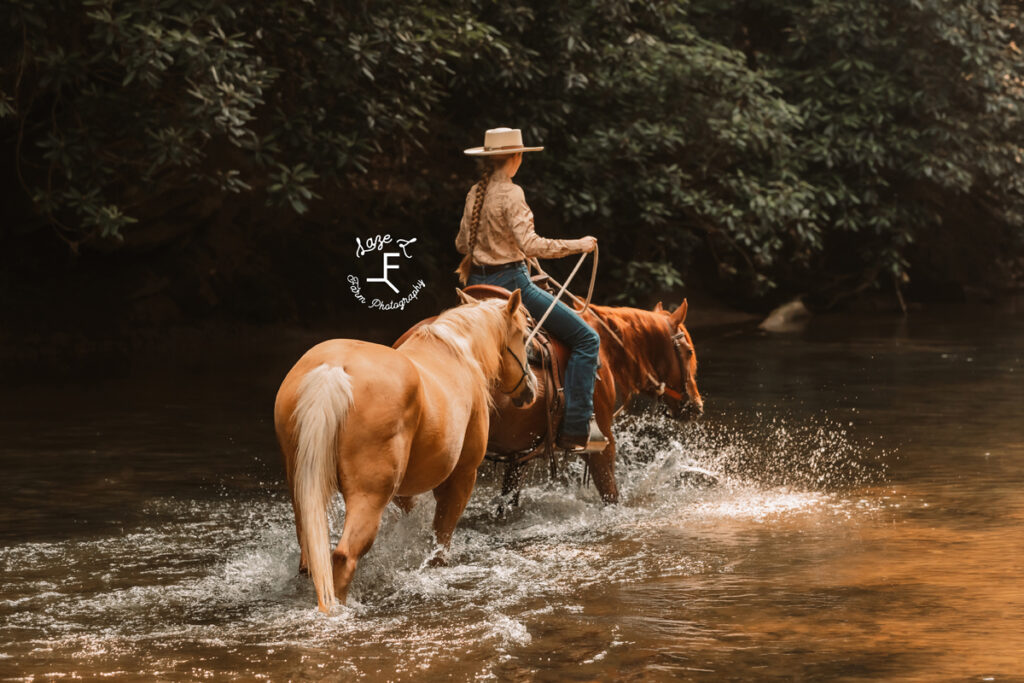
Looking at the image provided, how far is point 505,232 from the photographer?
7.00 meters

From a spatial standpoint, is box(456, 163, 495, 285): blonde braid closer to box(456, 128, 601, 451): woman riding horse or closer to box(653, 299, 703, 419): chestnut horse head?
box(456, 128, 601, 451): woman riding horse

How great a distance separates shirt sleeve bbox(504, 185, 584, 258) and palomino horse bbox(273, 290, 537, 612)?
Answer: 109 centimetres

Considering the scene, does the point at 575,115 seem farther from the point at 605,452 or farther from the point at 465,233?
the point at 465,233

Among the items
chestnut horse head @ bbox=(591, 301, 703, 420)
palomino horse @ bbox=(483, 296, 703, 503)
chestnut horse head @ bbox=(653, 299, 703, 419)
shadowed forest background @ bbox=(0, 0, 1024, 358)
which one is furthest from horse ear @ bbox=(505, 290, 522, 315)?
shadowed forest background @ bbox=(0, 0, 1024, 358)

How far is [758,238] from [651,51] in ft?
10.2

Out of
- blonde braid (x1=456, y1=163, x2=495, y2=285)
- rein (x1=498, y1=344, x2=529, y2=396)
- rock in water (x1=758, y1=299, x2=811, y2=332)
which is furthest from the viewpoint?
rock in water (x1=758, y1=299, x2=811, y2=332)

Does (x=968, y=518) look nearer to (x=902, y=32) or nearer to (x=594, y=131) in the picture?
(x=594, y=131)

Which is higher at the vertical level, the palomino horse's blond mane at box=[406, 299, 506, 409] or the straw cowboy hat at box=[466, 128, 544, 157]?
the straw cowboy hat at box=[466, 128, 544, 157]

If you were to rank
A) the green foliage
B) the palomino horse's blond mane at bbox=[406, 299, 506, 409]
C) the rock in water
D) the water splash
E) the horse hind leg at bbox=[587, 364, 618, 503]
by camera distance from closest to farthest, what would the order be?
the water splash
the palomino horse's blond mane at bbox=[406, 299, 506, 409]
the horse hind leg at bbox=[587, 364, 618, 503]
the green foliage
the rock in water

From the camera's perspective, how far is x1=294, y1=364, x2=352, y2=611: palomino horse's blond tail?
506cm

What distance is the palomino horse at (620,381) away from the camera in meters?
7.27

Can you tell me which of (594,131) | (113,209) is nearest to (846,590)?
(113,209)

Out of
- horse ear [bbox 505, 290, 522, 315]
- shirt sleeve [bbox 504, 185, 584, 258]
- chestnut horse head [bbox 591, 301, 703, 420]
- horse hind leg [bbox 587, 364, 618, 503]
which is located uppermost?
shirt sleeve [bbox 504, 185, 584, 258]

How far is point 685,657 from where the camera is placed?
15.9ft
